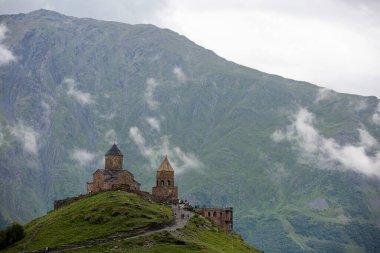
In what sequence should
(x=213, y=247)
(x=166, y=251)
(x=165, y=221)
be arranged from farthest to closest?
1. (x=165, y=221)
2. (x=213, y=247)
3. (x=166, y=251)

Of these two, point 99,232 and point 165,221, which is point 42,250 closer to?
point 99,232

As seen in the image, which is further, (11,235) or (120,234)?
(11,235)

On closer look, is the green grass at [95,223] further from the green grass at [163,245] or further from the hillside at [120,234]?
the green grass at [163,245]

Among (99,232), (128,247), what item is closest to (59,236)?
(99,232)

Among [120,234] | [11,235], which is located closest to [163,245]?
[120,234]

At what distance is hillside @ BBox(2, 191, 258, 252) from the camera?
17125 centimetres

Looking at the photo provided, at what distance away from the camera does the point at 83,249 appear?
170125 mm

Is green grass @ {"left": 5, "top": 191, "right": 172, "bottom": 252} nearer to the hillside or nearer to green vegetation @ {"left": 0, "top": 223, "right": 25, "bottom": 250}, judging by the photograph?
the hillside

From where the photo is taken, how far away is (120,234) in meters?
180

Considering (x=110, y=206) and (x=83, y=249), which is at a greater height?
(x=110, y=206)

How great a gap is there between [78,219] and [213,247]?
34571 mm

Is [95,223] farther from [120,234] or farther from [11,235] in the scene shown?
[11,235]

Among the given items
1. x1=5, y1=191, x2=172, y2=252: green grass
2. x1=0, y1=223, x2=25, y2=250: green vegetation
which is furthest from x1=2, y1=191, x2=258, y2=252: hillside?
x1=0, y1=223, x2=25, y2=250: green vegetation

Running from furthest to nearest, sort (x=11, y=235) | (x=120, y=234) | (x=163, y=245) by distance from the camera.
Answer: (x=11, y=235)
(x=120, y=234)
(x=163, y=245)
